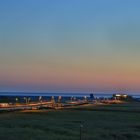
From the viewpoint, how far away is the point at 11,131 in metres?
38.3

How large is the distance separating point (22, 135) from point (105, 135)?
7.60 metres

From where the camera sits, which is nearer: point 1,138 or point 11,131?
point 1,138

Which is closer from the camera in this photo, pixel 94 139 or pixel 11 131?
pixel 94 139

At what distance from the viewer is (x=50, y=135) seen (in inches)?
1474

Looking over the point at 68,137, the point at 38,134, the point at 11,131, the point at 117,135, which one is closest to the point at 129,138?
the point at 117,135

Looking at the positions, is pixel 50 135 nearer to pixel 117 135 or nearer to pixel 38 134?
pixel 38 134

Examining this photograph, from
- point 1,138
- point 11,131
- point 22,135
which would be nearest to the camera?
point 1,138

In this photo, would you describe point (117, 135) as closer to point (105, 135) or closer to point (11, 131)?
point (105, 135)

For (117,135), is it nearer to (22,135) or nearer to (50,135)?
(50,135)

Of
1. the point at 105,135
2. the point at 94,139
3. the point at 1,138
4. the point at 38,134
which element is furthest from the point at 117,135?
the point at 1,138

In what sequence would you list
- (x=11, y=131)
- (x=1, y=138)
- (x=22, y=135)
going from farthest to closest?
(x=11, y=131), (x=22, y=135), (x=1, y=138)

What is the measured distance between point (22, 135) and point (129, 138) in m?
9.05

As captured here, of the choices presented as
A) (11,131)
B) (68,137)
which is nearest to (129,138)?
(68,137)

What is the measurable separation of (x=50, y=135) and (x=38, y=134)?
1.03 m
